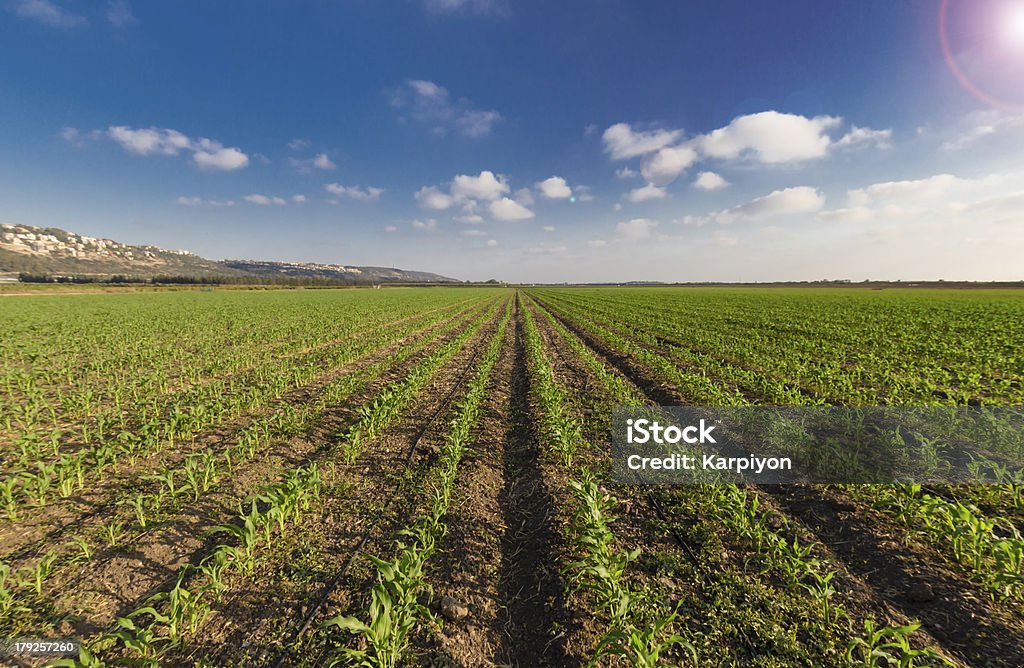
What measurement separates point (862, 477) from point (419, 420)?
931cm

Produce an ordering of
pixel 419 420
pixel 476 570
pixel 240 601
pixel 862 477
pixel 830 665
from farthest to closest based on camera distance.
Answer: pixel 419 420
pixel 862 477
pixel 476 570
pixel 240 601
pixel 830 665

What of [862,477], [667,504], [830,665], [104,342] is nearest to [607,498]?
[667,504]

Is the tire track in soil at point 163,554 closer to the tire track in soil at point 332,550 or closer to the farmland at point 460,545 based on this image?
the farmland at point 460,545

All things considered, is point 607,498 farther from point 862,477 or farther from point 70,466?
point 70,466

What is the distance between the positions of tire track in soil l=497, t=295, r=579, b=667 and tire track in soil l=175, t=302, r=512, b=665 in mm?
1680

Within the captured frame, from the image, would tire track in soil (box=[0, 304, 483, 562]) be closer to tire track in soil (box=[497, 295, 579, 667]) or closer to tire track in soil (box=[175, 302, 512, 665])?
tire track in soil (box=[175, 302, 512, 665])

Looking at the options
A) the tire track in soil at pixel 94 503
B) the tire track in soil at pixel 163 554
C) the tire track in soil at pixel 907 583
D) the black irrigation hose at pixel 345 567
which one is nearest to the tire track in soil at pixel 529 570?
the black irrigation hose at pixel 345 567

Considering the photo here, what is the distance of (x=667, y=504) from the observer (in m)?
5.98

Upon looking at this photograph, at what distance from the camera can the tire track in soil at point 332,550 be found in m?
3.57

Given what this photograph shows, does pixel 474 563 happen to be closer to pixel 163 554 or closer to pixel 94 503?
pixel 163 554

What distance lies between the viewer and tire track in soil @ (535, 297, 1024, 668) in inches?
136

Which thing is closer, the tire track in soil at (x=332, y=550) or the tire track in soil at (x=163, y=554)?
the tire track in soil at (x=332, y=550)

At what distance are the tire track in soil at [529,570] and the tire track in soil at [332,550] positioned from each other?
5.51 ft

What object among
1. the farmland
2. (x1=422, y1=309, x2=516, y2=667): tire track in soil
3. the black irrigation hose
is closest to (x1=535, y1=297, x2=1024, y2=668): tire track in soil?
the farmland
